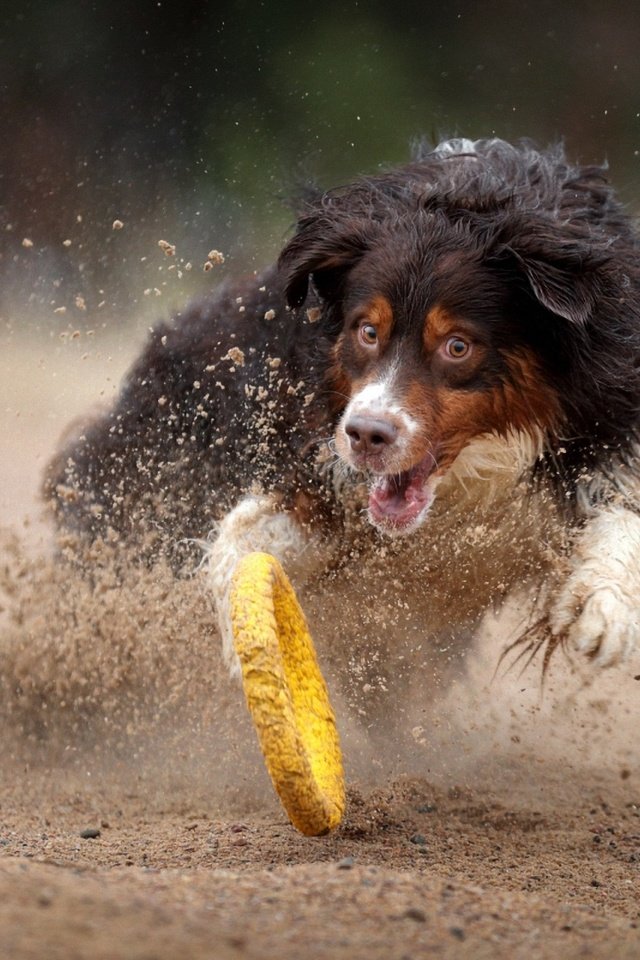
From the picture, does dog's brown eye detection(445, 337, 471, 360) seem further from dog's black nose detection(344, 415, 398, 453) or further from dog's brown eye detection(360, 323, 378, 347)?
dog's black nose detection(344, 415, 398, 453)

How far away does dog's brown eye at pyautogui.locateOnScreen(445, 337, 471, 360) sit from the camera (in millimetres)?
4633

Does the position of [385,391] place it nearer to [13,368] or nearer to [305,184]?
[305,184]

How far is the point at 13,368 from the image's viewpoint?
9281 mm

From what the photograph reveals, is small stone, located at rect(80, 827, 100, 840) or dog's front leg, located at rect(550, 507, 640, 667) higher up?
dog's front leg, located at rect(550, 507, 640, 667)

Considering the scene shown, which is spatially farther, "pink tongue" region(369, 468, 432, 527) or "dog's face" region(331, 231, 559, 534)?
"pink tongue" region(369, 468, 432, 527)

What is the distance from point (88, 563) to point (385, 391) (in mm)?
2336

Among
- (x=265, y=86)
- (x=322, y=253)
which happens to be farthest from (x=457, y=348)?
(x=265, y=86)

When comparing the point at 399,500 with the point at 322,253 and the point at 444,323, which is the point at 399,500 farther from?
the point at 322,253

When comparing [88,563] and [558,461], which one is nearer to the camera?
[558,461]

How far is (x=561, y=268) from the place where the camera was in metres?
4.71

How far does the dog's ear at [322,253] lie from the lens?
502 cm

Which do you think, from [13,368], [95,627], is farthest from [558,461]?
[13,368]

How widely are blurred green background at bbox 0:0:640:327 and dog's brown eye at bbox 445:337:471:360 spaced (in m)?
5.07

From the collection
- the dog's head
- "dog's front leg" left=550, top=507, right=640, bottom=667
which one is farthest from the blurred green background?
"dog's front leg" left=550, top=507, right=640, bottom=667
